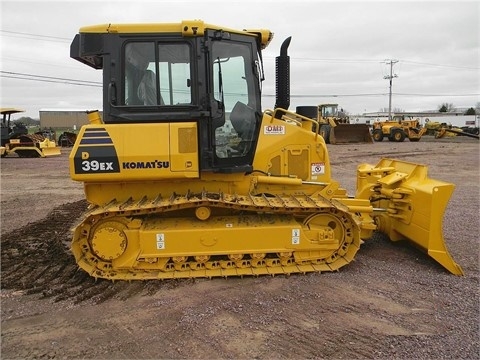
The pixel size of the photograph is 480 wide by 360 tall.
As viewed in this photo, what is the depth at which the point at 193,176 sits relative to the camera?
4.94 metres

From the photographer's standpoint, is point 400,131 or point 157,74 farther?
point 400,131

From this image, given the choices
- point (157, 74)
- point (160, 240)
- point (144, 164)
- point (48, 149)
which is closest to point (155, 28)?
point (157, 74)

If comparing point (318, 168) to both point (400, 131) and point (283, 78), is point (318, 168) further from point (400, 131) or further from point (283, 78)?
point (400, 131)

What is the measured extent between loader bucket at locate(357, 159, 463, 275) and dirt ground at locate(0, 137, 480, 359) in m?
0.26

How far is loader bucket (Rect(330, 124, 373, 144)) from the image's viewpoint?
29.4 m

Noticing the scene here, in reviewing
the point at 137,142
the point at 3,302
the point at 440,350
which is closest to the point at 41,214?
the point at 3,302

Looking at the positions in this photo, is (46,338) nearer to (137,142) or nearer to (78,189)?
(137,142)

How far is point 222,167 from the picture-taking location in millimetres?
5082

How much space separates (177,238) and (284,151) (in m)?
1.88

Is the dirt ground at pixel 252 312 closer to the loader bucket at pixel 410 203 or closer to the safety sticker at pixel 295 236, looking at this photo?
the loader bucket at pixel 410 203

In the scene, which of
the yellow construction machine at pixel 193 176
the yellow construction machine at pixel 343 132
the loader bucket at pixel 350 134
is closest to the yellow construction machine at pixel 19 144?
the yellow construction machine at pixel 343 132

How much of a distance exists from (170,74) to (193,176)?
4.20 feet

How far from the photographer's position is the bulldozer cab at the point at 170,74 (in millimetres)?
4832

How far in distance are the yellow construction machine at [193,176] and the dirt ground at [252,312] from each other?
31 cm
